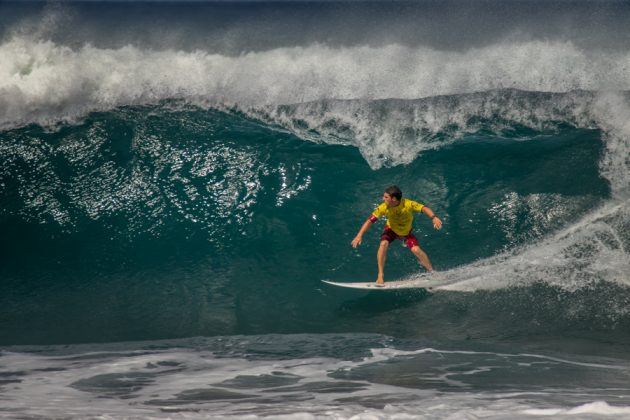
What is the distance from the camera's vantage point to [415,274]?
29.6ft

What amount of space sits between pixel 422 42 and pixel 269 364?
937 centimetres

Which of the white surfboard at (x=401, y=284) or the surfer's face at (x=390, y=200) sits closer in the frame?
the surfer's face at (x=390, y=200)

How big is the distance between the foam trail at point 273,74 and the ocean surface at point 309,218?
0.18ft

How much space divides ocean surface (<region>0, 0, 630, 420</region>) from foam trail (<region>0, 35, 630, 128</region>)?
54 millimetres

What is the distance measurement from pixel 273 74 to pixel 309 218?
4252 millimetres

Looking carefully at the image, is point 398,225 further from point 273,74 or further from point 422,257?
point 273,74

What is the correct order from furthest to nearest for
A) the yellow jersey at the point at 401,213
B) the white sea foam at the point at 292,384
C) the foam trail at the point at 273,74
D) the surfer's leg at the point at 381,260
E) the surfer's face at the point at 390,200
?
the foam trail at the point at 273,74, the yellow jersey at the point at 401,213, the surfer's leg at the point at 381,260, the surfer's face at the point at 390,200, the white sea foam at the point at 292,384

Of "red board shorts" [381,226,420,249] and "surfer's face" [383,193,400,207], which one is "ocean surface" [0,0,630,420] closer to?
"red board shorts" [381,226,420,249]

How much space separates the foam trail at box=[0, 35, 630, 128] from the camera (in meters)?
12.7

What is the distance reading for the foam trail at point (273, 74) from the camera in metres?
12.7

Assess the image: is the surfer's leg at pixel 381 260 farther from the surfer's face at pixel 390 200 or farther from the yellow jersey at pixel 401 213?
the surfer's face at pixel 390 200

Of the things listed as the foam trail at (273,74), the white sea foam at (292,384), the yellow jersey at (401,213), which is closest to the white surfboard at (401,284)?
the yellow jersey at (401,213)

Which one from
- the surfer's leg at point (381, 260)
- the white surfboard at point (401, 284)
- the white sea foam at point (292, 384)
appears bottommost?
the white sea foam at point (292, 384)

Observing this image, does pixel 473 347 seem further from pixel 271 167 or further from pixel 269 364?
pixel 271 167
